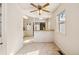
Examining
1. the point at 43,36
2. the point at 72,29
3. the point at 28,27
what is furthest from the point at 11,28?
the point at 28,27

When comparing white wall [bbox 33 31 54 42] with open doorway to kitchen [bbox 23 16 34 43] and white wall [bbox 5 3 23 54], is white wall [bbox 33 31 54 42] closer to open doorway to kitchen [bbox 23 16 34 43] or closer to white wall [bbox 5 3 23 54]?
white wall [bbox 5 3 23 54]

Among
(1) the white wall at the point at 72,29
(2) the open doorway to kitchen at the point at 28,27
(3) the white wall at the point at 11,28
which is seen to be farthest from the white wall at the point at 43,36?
(1) the white wall at the point at 72,29

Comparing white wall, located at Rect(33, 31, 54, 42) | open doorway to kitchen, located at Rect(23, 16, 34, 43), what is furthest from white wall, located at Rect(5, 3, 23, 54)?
open doorway to kitchen, located at Rect(23, 16, 34, 43)

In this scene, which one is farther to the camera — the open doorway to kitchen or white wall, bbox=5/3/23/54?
the open doorway to kitchen

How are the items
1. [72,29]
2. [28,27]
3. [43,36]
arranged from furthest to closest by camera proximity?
1. [28,27]
2. [43,36]
3. [72,29]

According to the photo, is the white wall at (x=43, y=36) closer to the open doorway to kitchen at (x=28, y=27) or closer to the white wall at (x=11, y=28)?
the white wall at (x=11, y=28)

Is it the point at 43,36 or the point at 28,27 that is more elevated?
the point at 28,27

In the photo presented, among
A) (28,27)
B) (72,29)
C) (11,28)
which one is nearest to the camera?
(72,29)

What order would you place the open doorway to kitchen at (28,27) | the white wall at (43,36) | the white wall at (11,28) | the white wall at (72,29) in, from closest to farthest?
the white wall at (72,29), the white wall at (11,28), the white wall at (43,36), the open doorway to kitchen at (28,27)

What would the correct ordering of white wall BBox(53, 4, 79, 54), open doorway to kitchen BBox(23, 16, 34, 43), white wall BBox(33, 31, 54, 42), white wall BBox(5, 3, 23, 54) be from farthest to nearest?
open doorway to kitchen BBox(23, 16, 34, 43) → white wall BBox(33, 31, 54, 42) → white wall BBox(5, 3, 23, 54) → white wall BBox(53, 4, 79, 54)

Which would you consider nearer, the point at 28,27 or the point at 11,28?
the point at 11,28

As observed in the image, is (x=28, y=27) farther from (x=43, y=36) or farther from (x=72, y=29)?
(x=72, y=29)

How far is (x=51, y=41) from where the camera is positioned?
7.41 m
